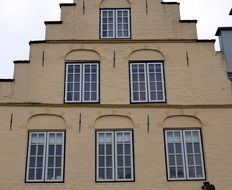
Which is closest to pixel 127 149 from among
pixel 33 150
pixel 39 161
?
pixel 39 161

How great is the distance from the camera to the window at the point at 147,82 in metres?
13.5

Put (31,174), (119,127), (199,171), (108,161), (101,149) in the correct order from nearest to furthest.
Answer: (31,174)
(199,171)
(108,161)
(101,149)
(119,127)

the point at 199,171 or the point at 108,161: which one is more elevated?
the point at 108,161

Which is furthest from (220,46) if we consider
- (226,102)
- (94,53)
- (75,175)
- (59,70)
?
(75,175)

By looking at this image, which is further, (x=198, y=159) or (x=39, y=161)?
(x=198, y=159)

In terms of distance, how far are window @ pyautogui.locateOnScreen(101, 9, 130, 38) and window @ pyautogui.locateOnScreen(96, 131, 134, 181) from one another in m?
3.48

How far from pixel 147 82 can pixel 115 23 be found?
2.47 metres

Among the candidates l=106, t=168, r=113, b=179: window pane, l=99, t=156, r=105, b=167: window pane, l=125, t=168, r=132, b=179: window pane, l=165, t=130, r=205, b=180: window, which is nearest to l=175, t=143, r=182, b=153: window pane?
l=165, t=130, r=205, b=180: window

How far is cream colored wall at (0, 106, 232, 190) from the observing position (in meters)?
12.3

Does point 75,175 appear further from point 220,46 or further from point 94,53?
point 220,46

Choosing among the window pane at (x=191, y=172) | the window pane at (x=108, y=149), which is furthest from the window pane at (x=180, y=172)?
the window pane at (x=108, y=149)

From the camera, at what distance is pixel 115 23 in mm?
14727

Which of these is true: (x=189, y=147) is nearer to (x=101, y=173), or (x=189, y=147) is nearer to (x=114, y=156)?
(x=114, y=156)

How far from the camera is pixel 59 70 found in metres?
13.8
